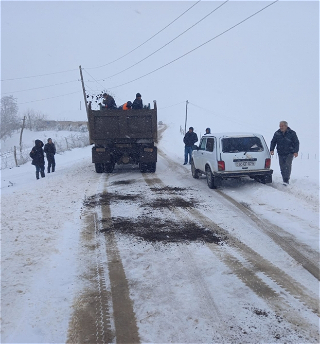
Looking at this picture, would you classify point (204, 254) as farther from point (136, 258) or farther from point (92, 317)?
point (92, 317)

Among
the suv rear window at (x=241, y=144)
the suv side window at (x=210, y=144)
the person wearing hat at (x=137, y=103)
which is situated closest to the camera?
the suv rear window at (x=241, y=144)

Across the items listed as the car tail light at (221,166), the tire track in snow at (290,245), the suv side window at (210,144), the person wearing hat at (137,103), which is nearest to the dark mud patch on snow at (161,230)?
the tire track in snow at (290,245)

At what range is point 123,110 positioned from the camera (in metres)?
12.3

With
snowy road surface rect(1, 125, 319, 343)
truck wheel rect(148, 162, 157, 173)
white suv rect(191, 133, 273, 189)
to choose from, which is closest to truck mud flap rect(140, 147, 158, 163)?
truck wheel rect(148, 162, 157, 173)

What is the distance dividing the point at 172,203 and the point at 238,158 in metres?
2.57

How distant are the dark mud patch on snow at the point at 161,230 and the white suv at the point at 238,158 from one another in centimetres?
334

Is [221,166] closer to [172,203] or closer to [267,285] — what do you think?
[172,203]

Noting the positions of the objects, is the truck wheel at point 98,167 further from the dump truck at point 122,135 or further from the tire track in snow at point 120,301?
the tire track in snow at point 120,301

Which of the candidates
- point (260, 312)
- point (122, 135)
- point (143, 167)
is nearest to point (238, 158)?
point (143, 167)

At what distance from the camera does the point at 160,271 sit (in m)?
4.12

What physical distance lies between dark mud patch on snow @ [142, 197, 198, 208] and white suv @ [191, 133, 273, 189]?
1.51 metres

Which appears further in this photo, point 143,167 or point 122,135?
point 143,167

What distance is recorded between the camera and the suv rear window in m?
9.13

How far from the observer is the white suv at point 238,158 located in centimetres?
897
